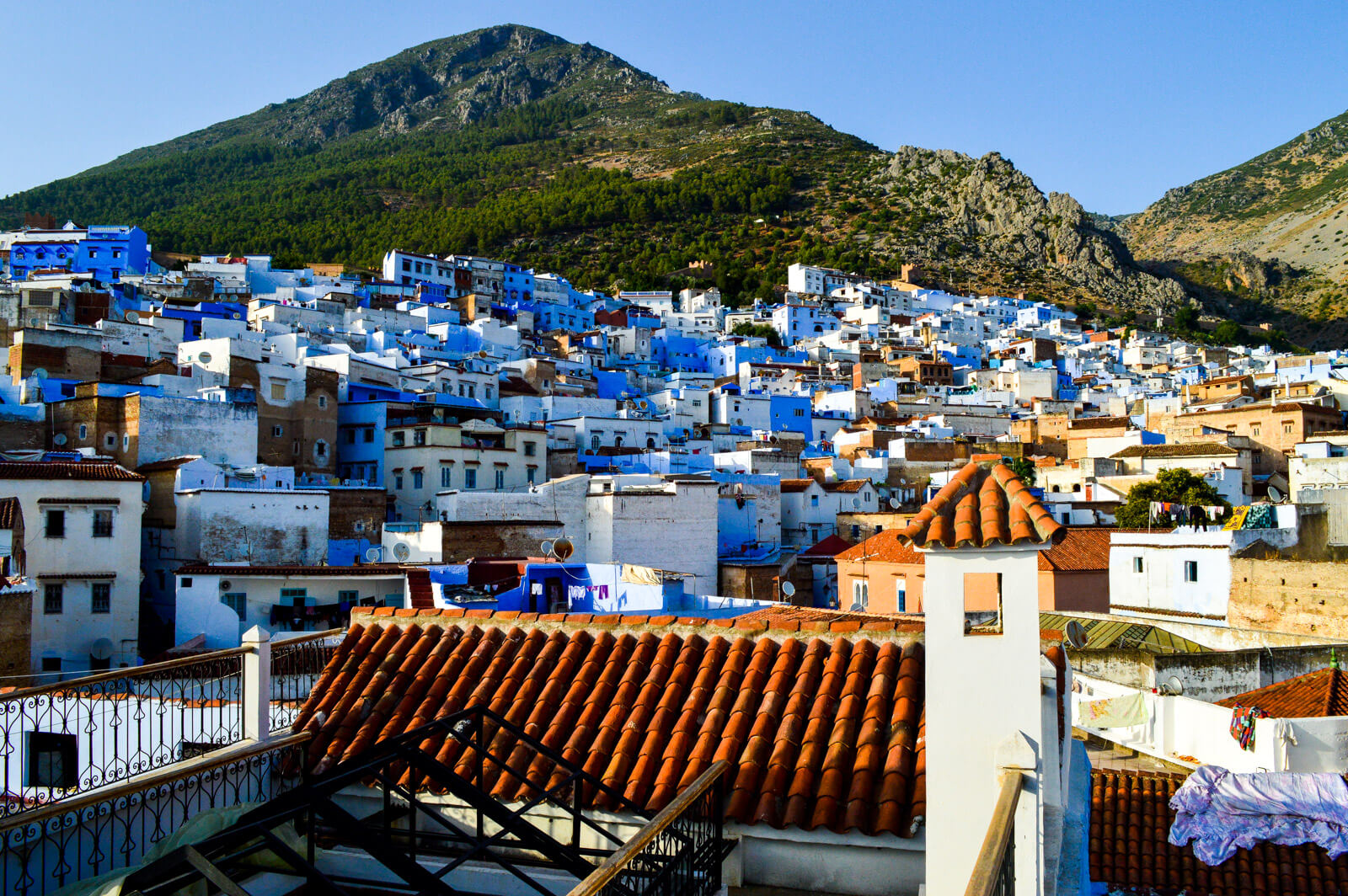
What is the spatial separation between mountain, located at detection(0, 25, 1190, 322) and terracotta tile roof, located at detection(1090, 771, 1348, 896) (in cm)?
9357

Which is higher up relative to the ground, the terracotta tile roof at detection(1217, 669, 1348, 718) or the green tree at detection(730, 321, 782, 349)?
the green tree at detection(730, 321, 782, 349)

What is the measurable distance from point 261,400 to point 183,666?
1152 inches

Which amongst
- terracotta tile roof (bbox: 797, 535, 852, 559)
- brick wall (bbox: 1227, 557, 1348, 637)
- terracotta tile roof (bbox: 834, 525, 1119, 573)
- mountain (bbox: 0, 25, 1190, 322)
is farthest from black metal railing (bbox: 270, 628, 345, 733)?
mountain (bbox: 0, 25, 1190, 322)

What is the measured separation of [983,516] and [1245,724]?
11.4 m

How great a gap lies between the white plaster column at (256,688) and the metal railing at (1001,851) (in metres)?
5.52

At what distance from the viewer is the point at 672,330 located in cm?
8262

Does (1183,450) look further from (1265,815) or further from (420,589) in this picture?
(420,589)

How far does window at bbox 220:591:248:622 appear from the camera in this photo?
21219mm

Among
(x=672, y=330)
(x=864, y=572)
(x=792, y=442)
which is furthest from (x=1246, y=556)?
(x=672, y=330)

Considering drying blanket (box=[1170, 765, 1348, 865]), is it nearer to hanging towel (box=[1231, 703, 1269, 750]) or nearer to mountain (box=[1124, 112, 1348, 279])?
hanging towel (box=[1231, 703, 1269, 750])

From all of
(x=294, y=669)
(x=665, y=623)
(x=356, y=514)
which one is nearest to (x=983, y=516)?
(x=665, y=623)

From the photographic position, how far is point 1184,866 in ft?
34.4

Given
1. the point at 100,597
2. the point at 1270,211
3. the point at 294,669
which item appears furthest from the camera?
the point at 1270,211

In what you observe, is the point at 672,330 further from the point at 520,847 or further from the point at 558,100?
the point at 558,100
